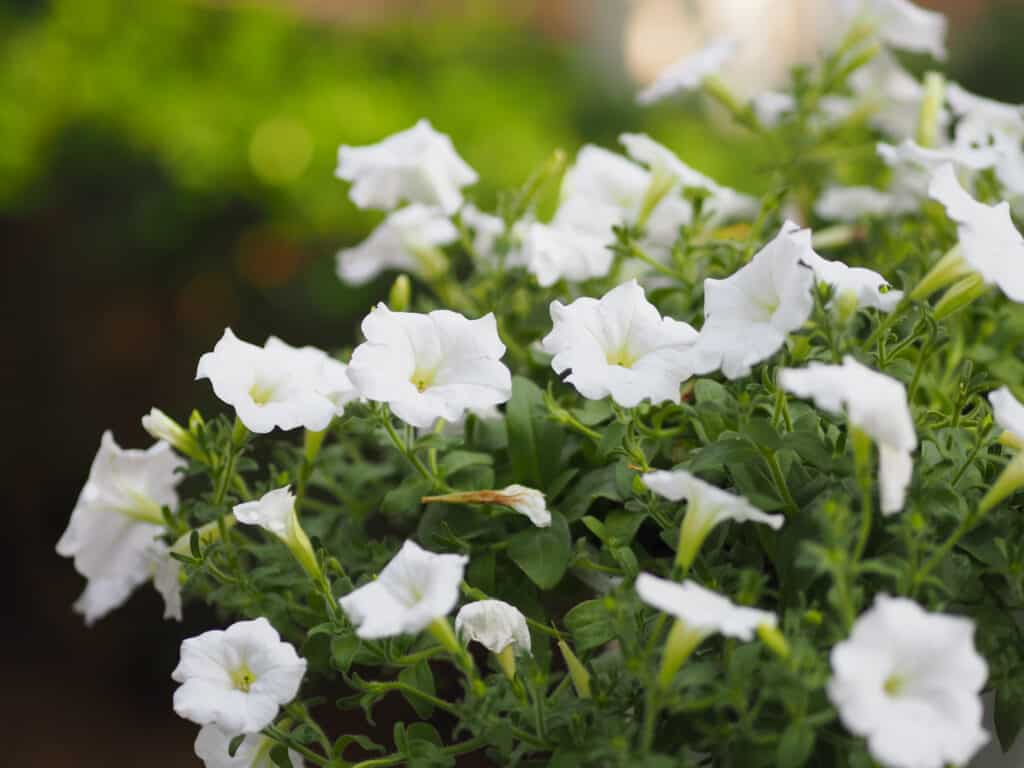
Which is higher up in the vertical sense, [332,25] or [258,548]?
[258,548]

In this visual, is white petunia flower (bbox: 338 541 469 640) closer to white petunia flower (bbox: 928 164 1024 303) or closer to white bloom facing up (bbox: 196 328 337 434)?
white bloom facing up (bbox: 196 328 337 434)

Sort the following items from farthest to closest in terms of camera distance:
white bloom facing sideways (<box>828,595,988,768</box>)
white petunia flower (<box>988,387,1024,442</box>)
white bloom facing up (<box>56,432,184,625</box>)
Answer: white bloom facing up (<box>56,432,184,625</box>), white petunia flower (<box>988,387,1024,442</box>), white bloom facing sideways (<box>828,595,988,768</box>)

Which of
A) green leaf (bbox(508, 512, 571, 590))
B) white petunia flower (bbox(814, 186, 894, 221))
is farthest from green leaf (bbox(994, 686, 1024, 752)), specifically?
white petunia flower (bbox(814, 186, 894, 221))

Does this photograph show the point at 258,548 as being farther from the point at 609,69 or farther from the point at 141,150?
the point at 609,69

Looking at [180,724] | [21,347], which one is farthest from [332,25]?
[180,724]

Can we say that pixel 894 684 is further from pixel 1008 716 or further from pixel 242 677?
pixel 242 677

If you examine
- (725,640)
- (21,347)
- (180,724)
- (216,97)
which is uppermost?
(725,640)

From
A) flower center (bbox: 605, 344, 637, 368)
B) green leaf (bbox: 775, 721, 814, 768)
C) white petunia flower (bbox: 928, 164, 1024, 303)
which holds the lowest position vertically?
green leaf (bbox: 775, 721, 814, 768)
